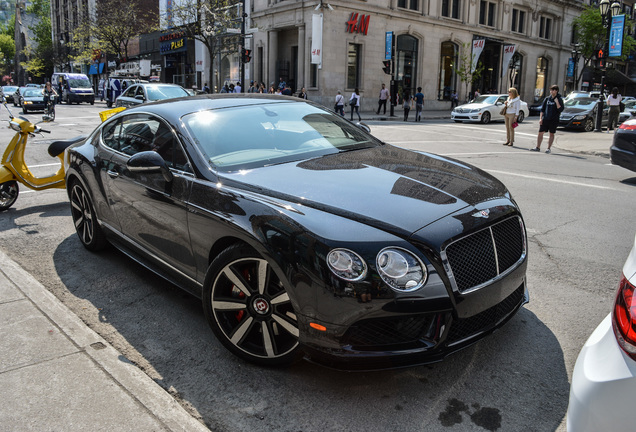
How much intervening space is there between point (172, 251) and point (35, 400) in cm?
131

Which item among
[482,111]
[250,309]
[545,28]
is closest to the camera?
[250,309]

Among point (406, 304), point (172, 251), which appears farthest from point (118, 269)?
point (406, 304)

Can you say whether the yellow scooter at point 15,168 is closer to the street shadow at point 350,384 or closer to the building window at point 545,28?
the street shadow at point 350,384

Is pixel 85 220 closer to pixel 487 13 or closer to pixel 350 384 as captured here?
pixel 350 384

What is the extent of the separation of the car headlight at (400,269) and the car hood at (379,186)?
141mm

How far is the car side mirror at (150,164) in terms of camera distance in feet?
11.9

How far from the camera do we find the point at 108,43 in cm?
5566

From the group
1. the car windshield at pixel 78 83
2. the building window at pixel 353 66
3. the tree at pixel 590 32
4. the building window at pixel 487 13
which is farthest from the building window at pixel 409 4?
the car windshield at pixel 78 83

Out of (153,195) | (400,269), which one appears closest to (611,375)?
(400,269)

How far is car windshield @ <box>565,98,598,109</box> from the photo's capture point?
2412 centimetres

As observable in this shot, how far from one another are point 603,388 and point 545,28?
60.8 m

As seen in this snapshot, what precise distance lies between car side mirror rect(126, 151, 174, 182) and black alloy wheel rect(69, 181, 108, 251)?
5.56ft

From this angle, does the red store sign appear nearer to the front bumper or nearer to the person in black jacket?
the person in black jacket

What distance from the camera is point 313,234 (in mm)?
2699
